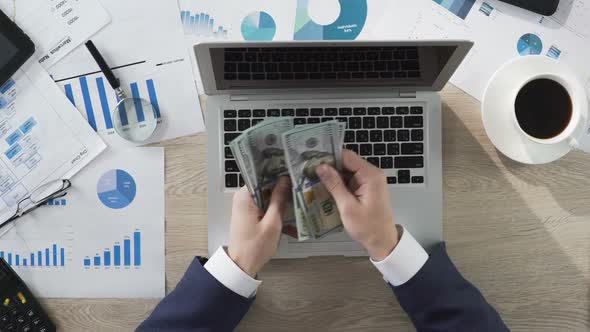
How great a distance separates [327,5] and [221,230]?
0.45 m

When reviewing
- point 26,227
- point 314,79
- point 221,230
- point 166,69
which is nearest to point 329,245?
point 221,230

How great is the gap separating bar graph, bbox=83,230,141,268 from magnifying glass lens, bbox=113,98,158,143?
0.19 m

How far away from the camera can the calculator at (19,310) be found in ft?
2.90

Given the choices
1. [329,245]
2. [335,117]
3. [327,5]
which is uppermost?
[327,5]

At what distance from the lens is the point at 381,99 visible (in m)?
0.87

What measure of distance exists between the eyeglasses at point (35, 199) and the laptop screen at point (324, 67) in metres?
0.35

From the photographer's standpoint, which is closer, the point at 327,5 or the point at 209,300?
the point at 209,300

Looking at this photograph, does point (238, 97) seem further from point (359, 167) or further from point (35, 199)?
point (35, 199)

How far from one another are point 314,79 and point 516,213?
445mm

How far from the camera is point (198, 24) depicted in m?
0.92

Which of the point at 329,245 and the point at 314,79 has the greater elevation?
the point at 314,79

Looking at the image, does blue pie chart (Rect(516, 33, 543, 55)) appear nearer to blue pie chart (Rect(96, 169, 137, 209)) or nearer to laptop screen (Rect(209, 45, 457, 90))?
laptop screen (Rect(209, 45, 457, 90))

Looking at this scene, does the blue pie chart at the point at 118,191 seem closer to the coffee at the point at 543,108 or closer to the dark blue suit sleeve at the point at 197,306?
the dark blue suit sleeve at the point at 197,306

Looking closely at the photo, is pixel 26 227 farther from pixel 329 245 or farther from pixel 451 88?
pixel 451 88
